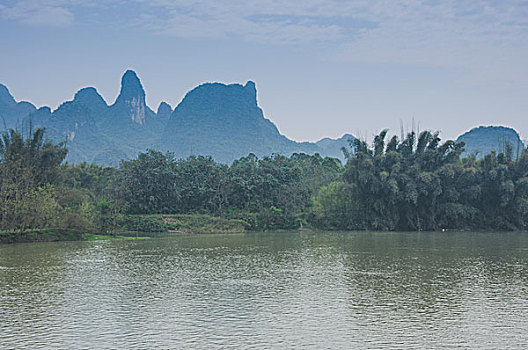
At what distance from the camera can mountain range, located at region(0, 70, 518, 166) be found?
525ft

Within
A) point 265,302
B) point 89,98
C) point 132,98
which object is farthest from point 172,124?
point 265,302

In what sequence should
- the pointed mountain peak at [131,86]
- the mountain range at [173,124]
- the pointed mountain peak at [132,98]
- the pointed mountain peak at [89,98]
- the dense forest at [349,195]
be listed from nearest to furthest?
the dense forest at [349,195] < the mountain range at [173,124] < the pointed mountain peak at [132,98] < the pointed mountain peak at [131,86] < the pointed mountain peak at [89,98]

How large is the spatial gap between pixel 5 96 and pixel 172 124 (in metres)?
68.9

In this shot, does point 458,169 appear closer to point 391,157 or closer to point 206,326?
point 391,157

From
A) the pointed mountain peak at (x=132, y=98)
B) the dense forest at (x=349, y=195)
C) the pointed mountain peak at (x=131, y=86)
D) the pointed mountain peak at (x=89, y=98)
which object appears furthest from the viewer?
the pointed mountain peak at (x=89, y=98)

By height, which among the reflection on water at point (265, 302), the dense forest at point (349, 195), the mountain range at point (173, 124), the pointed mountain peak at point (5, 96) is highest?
the pointed mountain peak at point (5, 96)

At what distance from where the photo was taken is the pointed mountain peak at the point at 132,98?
188375 millimetres

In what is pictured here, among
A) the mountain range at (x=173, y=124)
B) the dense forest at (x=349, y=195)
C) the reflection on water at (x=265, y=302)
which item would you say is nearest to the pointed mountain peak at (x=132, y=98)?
the mountain range at (x=173, y=124)

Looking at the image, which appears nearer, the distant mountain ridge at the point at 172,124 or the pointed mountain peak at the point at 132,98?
the distant mountain ridge at the point at 172,124

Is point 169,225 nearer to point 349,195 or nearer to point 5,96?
point 349,195

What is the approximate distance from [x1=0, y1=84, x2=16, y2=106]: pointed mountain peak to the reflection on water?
627 ft

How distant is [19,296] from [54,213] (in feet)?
68.0

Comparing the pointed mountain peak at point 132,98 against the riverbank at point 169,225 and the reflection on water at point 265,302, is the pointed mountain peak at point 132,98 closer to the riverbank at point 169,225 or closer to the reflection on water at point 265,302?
the riverbank at point 169,225

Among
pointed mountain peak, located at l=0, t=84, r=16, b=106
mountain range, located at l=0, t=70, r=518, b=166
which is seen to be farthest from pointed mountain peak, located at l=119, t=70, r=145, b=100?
pointed mountain peak, located at l=0, t=84, r=16, b=106
